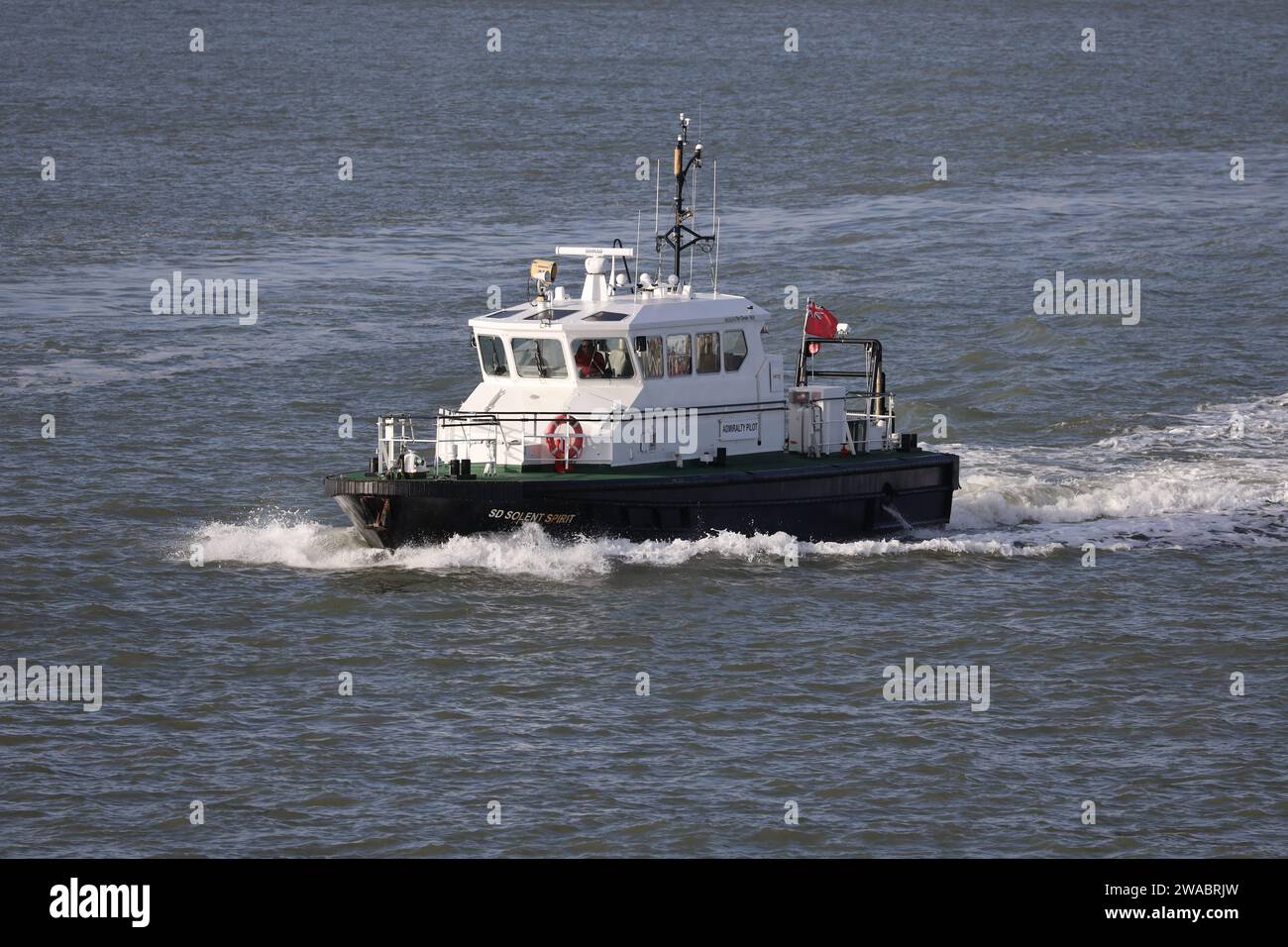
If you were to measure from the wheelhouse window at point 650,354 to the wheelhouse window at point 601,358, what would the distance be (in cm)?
19

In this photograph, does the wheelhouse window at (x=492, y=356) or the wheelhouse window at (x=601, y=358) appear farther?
the wheelhouse window at (x=492, y=356)

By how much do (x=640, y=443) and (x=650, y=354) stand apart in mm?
1358

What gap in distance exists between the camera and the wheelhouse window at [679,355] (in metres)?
29.5

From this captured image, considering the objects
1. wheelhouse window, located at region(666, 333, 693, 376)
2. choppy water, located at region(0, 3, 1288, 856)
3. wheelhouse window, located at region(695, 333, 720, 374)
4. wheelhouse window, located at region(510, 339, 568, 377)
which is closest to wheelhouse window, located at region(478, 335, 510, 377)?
wheelhouse window, located at region(510, 339, 568, 377)

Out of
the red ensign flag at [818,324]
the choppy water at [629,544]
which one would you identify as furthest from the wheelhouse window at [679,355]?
the red ensign flag at [818,324]

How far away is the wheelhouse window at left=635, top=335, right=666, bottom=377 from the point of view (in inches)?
1148

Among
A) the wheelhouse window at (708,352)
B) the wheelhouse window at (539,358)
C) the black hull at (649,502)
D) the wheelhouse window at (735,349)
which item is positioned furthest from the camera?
the wheelhouse window at (735,349)

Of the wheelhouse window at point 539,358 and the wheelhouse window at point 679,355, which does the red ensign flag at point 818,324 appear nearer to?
the wheelhouse window at point 679,355

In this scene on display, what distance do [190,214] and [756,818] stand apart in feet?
141

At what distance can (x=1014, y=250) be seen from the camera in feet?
179

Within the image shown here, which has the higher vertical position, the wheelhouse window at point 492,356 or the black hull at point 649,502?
the wheelhouse window at point 492,356
